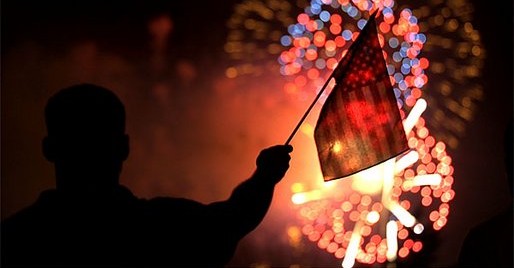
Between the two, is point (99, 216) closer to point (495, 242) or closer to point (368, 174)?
point (495, 242)

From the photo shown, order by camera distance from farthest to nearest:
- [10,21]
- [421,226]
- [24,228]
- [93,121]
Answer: [421,226]
[10,21]
[93,121]
[24,228]

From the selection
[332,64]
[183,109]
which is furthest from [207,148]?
[332,64]

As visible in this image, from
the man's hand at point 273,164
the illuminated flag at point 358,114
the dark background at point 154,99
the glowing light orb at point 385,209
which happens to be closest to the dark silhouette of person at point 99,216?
the man's hand at point 273,164

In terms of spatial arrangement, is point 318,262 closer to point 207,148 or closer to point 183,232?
point 207,148

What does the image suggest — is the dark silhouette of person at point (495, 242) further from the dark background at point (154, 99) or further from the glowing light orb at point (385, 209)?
the dark background at point (154, 99)

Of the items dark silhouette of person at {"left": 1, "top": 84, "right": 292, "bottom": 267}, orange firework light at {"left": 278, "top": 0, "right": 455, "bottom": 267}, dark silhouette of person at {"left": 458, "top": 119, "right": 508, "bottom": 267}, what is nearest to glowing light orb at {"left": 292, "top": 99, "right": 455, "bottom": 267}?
orange firework light at {"left": 278, "top": 0, "right": 455, "bottom": 267}

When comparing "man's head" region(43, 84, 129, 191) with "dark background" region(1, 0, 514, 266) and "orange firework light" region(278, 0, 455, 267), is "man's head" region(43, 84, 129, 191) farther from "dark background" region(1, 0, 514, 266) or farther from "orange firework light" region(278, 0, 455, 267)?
"orange firework light" region(278, 0, 455, 267)

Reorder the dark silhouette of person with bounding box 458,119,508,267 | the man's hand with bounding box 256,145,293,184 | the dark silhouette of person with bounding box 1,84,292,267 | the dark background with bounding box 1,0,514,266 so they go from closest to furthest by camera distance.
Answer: the dark silhouette of person with bounding box 1,84,292,267 → the man's hand with bounding box 256,145,293,184 → the dark silhouette of person with bounding box 458,119,508,267 → the dark background with bounding box 1,0,514,266
